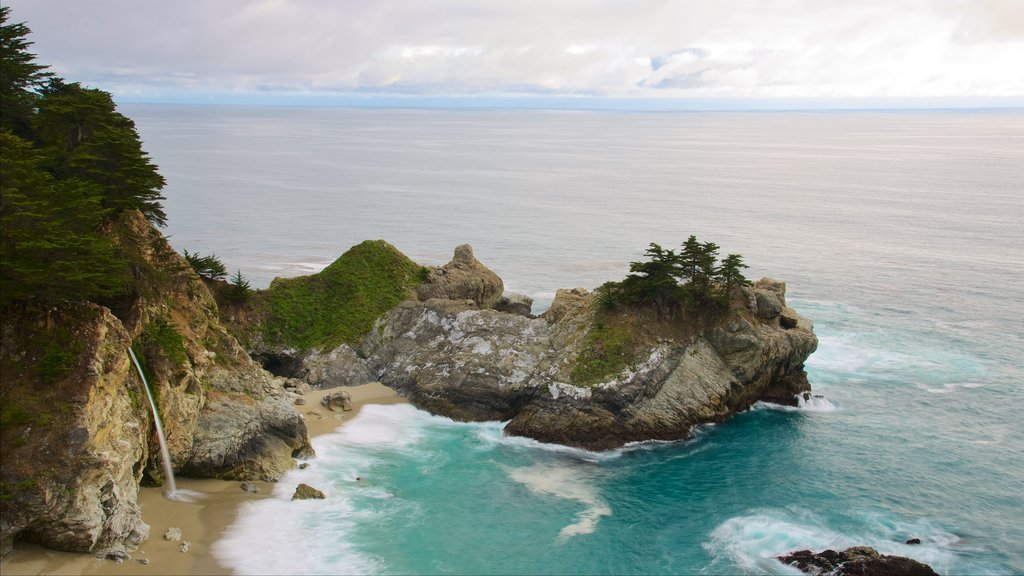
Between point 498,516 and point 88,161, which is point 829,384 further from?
point 88,161

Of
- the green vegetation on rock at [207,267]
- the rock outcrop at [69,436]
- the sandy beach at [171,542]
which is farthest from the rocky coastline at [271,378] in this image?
the green vegetation on rock at [207,267]

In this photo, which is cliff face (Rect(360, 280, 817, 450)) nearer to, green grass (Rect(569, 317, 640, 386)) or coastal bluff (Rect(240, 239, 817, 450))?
coastal bluff (Rect(240, 239, 817, 450))

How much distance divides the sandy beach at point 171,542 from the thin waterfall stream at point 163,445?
0.46m

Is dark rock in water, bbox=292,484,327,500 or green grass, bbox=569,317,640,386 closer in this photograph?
dark rock in water, bbox=292,484,327,500

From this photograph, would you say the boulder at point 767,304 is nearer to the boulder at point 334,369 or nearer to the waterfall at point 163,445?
the boulder at point 334,369

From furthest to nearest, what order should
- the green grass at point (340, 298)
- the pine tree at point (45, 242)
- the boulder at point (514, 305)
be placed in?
the boulder at point (514, 305), the green grass at point (340, 298), the pine tree at point (45, 242)

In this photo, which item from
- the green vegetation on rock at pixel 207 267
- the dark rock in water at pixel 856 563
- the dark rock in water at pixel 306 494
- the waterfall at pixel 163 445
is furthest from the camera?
the green vegetation on rock at pixel 207 267

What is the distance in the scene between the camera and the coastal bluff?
43594 millimetres

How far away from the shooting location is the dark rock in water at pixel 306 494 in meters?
34.9

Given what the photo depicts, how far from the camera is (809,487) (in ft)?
125

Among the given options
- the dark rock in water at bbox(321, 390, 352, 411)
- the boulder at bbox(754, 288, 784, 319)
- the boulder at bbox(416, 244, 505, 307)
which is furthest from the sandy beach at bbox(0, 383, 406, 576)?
the boulder at bbox(754, 288, 784, 319)

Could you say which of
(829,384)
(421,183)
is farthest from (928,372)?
(421,183)

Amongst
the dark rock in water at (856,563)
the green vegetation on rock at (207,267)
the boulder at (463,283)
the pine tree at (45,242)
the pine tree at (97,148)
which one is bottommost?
the dark rock in water at (856,563)

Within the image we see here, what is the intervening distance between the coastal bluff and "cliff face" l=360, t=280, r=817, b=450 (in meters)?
0.07
